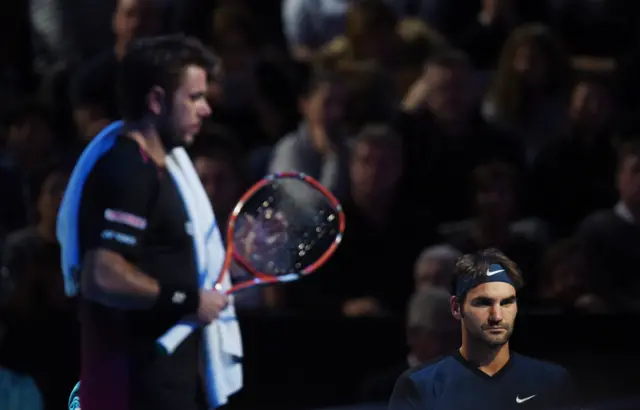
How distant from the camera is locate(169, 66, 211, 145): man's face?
13.1 ft

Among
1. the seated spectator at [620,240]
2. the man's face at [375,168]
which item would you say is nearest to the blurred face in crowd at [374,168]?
the man's face at [375,168]

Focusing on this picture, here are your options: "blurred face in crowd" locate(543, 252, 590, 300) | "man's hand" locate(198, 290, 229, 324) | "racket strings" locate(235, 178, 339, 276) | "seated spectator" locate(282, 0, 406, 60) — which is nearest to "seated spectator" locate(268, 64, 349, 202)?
"seated spectator" locate(282, 0, 406, 60)

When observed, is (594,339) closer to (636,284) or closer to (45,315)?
(636,284)

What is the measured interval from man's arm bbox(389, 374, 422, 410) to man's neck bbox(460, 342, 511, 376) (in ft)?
0.48

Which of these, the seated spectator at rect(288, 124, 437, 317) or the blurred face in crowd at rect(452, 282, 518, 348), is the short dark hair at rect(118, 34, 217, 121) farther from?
the seated spectator at rect(288, 124, 437, 317)

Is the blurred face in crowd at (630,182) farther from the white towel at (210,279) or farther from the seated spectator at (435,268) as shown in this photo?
the white towel at (210,279)

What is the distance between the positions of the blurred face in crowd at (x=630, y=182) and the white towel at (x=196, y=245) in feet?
7.76

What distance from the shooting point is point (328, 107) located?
5918 mm

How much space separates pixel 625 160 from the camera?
5.91 m

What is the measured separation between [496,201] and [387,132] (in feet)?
1.74

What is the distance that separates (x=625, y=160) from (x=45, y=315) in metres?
2.47

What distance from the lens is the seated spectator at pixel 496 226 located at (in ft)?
18.7

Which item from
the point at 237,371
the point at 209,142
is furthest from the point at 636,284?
the point at 237,371

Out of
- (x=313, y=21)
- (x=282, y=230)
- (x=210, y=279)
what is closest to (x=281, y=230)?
(x=282, y=230)
